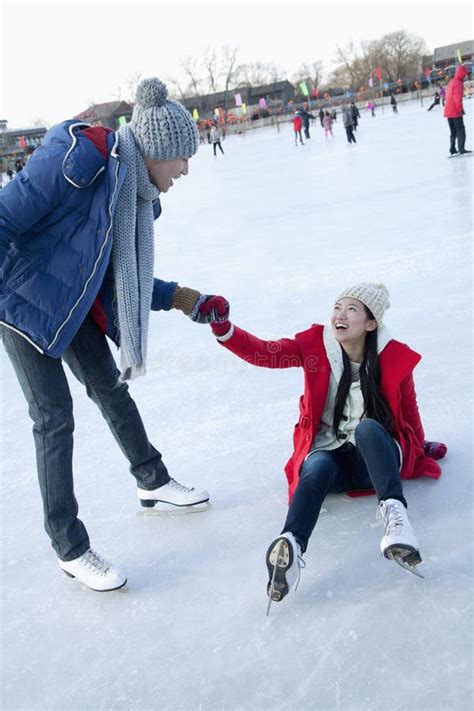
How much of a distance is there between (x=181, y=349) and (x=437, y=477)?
6.09ft

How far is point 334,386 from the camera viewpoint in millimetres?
2074

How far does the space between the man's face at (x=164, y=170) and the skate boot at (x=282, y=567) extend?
0.88m

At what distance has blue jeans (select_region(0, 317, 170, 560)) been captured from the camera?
175 centimetres

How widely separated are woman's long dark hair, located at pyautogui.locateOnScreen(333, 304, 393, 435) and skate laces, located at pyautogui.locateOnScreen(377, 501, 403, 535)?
29cm

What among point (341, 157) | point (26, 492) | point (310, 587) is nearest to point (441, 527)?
point (310, 587)

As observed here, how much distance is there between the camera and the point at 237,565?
1.89 metres

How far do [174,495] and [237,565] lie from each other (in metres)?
0.35

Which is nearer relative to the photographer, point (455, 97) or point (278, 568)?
point (278, 568)

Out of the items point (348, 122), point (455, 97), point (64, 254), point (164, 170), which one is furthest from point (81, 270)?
point (348, 122)

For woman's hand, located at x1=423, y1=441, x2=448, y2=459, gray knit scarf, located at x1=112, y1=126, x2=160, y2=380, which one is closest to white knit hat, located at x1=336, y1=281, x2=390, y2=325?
woman's hand, located at x1=423, y1=441, x2=448, y2=459

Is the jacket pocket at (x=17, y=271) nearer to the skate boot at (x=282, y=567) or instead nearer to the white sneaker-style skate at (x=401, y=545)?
the skate boot at (x=282, y=567)

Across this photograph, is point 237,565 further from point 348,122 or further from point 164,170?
point 348,122

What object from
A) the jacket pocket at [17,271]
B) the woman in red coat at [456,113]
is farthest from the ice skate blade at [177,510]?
the woman in red coat at [456,113]

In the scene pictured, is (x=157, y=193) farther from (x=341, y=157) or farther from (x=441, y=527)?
(x=341, y=157)
